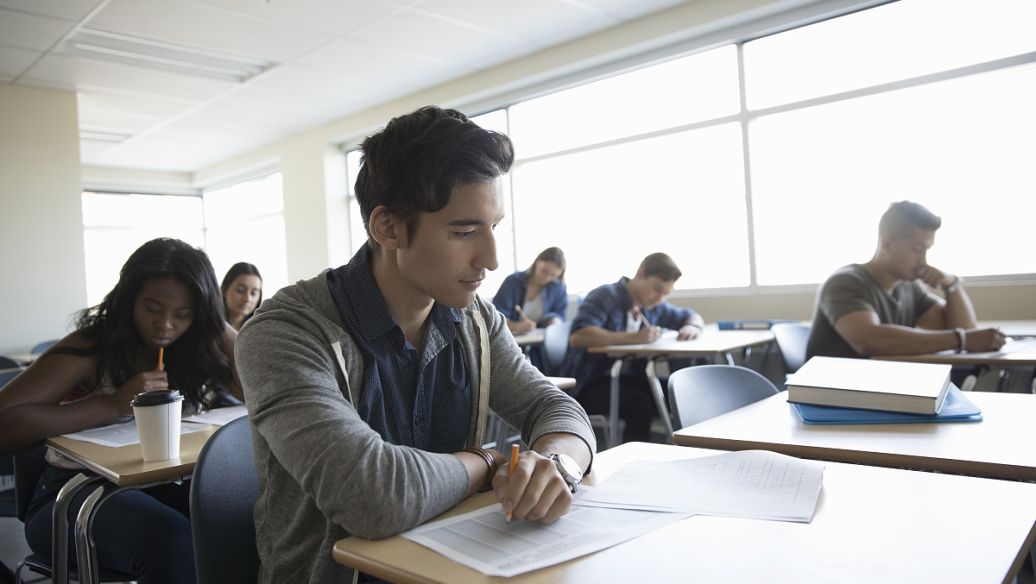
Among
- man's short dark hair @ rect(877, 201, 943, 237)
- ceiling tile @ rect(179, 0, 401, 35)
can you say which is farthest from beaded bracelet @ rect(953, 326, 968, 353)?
ceiling tile @ rect(179, 0, 401, 35)

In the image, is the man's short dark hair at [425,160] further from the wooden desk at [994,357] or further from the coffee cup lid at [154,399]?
the wooden desk at [994,357]

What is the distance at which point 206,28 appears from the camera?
15.4 ft

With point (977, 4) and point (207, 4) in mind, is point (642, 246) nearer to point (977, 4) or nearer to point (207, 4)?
point (977, 4)

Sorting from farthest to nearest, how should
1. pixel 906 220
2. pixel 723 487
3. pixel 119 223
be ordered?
1. pixel 119 223
2. pixel 906 220
3. pixel 723 487

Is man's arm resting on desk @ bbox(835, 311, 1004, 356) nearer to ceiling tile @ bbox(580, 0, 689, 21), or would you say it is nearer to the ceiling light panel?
ceiling tile @ bbox(580, 0, 689, 21)

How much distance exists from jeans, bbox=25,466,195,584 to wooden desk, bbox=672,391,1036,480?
1.09 meters

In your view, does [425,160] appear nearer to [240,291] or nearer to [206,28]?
[240,291]

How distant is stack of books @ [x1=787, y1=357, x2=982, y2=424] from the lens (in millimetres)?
1486

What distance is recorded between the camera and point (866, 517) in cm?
93

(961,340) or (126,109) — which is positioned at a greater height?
(126,109)

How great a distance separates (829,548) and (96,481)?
144cm

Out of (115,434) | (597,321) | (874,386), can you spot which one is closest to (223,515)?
(115,434)

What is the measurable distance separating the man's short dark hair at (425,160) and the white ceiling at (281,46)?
3.65 meters

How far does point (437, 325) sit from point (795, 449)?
28.0 inches
